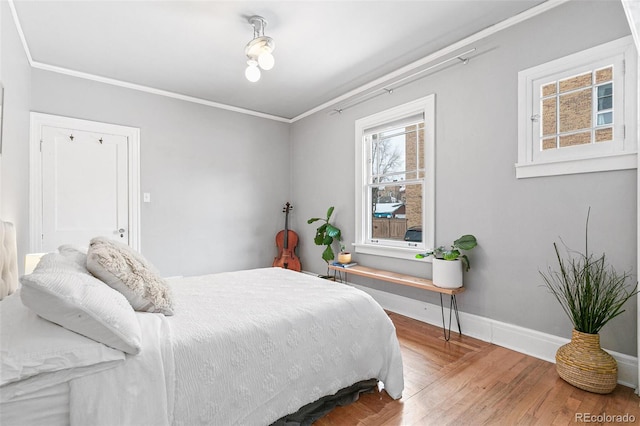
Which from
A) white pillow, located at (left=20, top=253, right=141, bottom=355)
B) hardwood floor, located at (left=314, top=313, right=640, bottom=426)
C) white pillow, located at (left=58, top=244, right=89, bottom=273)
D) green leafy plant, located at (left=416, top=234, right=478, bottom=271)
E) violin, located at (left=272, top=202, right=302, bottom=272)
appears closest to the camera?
white pillow, located at (left=20, top=253, right=141, bottom=355)

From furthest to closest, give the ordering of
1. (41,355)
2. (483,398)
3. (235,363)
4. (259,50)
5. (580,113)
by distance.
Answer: (259,50)
(580,113)
(483,398)
(235,363)
(41,355)

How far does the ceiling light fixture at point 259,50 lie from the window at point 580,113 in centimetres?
203

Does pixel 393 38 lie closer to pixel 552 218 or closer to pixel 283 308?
pixel 552 218

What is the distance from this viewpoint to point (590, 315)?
1.98 m

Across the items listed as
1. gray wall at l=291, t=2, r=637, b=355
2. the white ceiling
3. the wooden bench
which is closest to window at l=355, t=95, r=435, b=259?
gray wall at l=291, t=2, r=637, b=355

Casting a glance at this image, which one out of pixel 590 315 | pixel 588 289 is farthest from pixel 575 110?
pixel 590 315

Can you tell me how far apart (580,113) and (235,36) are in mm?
2838

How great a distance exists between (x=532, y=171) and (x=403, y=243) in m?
1.46

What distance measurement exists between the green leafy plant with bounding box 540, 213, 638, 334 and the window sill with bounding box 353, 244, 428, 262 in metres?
1.16

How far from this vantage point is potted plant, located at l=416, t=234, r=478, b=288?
8.82ft

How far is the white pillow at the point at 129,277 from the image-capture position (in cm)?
143

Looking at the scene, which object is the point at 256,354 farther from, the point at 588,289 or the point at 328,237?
the point at 328,237

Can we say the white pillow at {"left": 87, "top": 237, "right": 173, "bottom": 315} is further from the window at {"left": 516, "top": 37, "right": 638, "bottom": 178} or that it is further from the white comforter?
the window at {"left": 516, "top": 37, "right": 638, "bottom": 178}

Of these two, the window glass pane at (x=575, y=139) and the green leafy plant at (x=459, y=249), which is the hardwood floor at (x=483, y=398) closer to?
the green leafy plant at (x=459, y=249)
